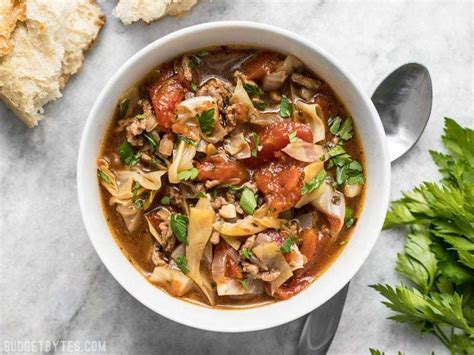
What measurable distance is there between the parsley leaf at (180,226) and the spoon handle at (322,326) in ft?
3.25

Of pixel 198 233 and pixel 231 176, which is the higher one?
pixel 231 176

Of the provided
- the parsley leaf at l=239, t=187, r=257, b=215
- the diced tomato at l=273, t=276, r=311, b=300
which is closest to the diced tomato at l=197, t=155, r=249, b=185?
the parsley leaf at l=239, t=187, r=257, b=215

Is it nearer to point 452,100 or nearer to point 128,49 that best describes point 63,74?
point 128,49

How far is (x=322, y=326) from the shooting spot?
13.4ft

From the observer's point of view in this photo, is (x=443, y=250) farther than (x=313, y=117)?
Yes

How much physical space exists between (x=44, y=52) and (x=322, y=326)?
231 centimetres

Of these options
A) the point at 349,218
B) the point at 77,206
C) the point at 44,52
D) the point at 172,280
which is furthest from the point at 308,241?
the point at 44,52

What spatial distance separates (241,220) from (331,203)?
19.8 inches

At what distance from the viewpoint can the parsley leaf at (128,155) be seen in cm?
366

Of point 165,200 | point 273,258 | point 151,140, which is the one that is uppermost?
point 151,140

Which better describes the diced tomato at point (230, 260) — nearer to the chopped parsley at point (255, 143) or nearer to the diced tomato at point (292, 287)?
the diced tomato at point (292, 287)

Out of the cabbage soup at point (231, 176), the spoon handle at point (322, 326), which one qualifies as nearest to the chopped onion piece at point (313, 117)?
the cabbage soup at point (231, 176)

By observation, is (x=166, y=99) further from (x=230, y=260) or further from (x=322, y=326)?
(x=322, y=326)

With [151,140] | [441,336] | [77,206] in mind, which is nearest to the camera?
[151,140]
